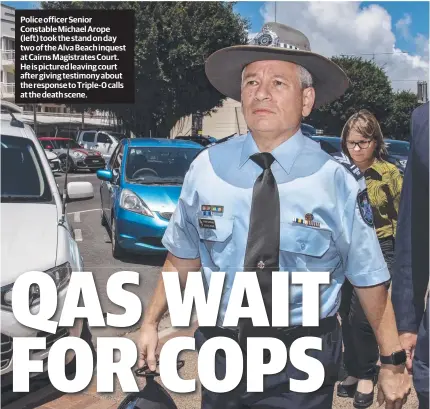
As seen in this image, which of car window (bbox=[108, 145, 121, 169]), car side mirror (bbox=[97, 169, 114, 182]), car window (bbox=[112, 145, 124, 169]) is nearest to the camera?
car side mirror (bbox=[97, 169, 114, 182])

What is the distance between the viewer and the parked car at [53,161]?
3320 millimetres

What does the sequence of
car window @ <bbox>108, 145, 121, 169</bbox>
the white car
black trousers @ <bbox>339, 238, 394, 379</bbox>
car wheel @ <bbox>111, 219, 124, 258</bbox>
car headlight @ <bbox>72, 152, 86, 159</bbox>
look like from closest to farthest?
1. the white car
2. black trousers @ <bbox>339, 238, 394, 379</bbox>
3. car headlight @ <bbox>72, 152, 86, 159</bbox>
4. car wheel @ <bbox>111, 219, 124, 258</bbox>
5. car window @ <bbox>108, 145, 121, 169</bbox>

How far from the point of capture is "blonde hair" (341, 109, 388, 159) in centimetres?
285

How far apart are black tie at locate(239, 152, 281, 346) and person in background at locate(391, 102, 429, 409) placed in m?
0.37

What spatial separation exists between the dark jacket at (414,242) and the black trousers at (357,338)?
43.1 inches

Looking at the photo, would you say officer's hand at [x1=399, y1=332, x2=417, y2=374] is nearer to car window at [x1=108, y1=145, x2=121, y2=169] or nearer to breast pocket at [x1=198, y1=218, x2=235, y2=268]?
breast pocket at [x1=198, y1=218, x2=235, y2=268]

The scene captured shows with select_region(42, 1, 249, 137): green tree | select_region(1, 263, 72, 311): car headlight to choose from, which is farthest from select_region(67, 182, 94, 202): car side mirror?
select_region(42, 1, 249, 137): green tree

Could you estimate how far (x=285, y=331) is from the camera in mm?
1563

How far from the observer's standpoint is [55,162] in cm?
342

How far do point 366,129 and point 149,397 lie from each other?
1824mm

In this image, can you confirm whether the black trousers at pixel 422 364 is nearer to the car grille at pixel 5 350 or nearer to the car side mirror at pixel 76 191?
the car grille at pixel 5 350

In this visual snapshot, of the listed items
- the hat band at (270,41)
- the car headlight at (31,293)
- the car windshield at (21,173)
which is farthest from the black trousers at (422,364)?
the car windshield at (21,173)

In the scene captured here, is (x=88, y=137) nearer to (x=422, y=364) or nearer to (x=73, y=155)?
(x=73, y=155)

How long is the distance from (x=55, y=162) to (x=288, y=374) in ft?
7.62
